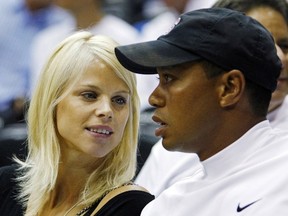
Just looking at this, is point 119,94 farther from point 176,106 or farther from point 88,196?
point 176,106

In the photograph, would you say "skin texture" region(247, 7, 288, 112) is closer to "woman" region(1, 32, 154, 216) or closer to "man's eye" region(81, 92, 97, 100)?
"woman" region(1, 32, 154, 216)

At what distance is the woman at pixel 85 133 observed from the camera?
8.34ft

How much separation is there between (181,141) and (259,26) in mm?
386

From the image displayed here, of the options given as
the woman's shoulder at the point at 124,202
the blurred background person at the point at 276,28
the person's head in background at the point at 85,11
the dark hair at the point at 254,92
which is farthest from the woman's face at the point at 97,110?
the person's head in background at the point at 85,11

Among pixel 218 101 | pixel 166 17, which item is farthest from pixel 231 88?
pixel 166 17

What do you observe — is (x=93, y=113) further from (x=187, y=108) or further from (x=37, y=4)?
(x=37, y=4)

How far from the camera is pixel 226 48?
6.53 ft

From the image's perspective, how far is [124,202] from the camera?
2.49 meters

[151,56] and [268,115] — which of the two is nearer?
[151,56]

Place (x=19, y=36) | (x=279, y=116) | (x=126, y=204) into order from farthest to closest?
1. (x=19, y=36)
2. (x=279, y=116)
3. (x=126, y=204)

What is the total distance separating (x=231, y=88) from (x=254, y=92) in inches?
2.6

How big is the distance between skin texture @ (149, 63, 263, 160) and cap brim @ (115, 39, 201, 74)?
3 centimetres

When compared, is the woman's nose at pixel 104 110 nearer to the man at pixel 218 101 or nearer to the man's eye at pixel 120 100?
the man's eye at pixel 120 100

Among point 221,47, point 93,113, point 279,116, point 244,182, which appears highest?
point 221,47
